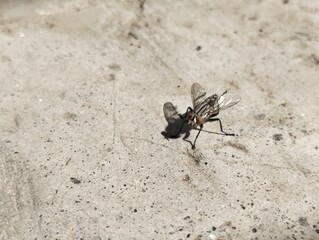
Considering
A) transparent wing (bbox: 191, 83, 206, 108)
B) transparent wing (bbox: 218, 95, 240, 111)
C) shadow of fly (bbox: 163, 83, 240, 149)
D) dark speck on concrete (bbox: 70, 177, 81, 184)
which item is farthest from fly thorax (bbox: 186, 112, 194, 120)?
dark speck on concrete (bbox: 70, 177, 81, 184)

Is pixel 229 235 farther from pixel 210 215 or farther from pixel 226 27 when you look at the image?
pixel 226 27

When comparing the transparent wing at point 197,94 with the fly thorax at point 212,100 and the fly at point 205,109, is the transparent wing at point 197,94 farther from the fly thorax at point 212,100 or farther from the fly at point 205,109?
the fly thorax at point 212,100

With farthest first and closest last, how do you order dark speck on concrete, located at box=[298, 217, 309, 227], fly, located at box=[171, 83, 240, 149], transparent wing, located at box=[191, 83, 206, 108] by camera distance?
1. transparent wing, located at box=[191, 83, 206, 108]
2. fly, located at box=[171, 83, 240, 149]
3. dark speck on concrete, located at box=[298, 217, 309, 227]

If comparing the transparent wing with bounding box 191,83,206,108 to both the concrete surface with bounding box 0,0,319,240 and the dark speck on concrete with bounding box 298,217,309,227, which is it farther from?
the dark speck on concrete with bounding box 298,217,309,227

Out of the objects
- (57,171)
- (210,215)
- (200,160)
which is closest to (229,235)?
(210,215)

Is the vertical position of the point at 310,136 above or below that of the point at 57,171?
above

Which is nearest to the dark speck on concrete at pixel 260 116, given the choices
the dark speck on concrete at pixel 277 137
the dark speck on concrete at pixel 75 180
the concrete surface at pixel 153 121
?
the concrete surface at pixel 153 121

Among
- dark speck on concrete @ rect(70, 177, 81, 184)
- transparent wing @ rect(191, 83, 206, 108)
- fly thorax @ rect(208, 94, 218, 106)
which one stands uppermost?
fly thorax @ rect(208, 94, 218, 106)
